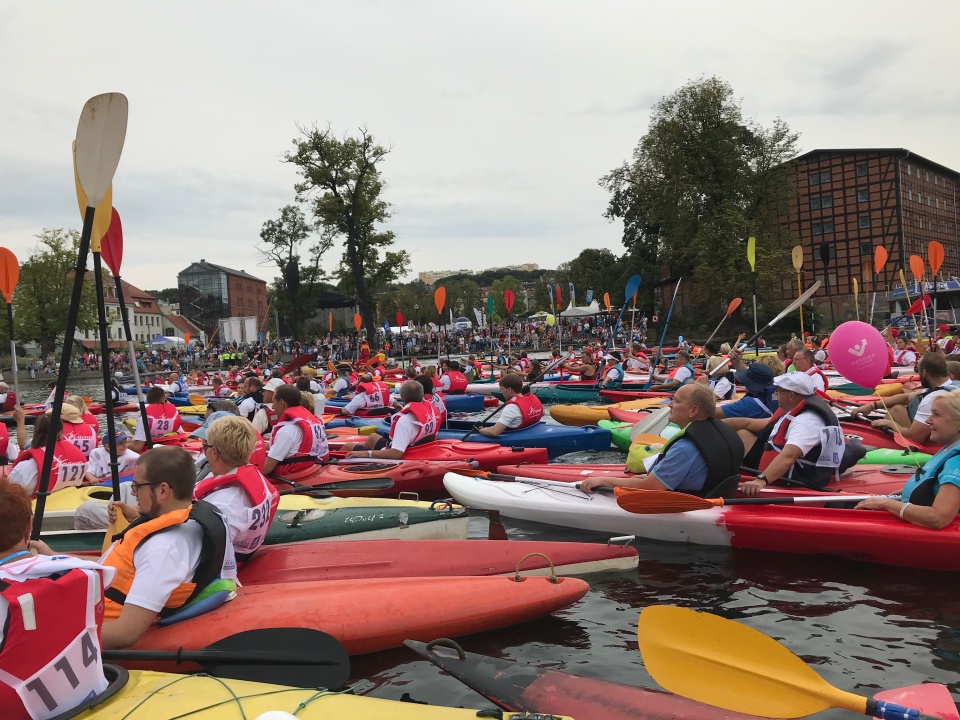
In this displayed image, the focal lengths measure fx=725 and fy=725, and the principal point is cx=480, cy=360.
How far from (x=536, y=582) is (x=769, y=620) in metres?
1.47

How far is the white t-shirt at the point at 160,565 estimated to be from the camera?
9.18 ft

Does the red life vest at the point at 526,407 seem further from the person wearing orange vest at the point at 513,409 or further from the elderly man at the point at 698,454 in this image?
the elderly man at the point at 698,454

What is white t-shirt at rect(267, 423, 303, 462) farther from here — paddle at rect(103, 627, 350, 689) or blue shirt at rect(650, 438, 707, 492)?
paddle at rect(103, 627, 350, 689)

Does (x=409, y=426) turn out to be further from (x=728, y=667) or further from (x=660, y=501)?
(x=728, y=667)

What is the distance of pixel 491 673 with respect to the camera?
2805mm

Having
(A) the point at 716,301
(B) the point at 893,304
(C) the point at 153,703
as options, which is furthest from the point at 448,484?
(B) the point at 893,304

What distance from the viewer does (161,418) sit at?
9.71 metres

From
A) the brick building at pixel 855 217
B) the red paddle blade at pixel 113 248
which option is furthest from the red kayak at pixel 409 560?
the brick building at pixel 855 217

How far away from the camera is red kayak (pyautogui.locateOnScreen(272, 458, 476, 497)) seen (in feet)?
21.4

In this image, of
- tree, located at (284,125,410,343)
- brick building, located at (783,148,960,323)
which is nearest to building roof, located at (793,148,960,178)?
brick building, located at (783,148,960,323)

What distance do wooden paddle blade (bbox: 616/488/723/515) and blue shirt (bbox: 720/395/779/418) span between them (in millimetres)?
2380

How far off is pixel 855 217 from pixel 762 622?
39913 millimetres

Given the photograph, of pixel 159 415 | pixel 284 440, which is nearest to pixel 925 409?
pixel 284 440

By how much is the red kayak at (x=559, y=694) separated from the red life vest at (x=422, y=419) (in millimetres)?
4861
